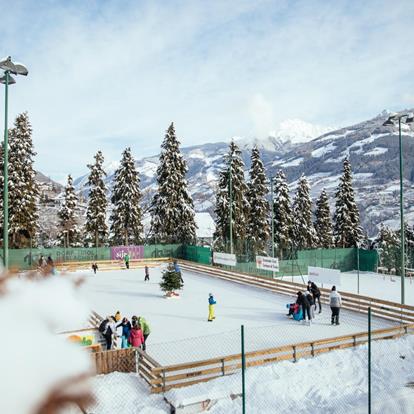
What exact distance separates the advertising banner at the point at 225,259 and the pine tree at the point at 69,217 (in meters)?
20.4

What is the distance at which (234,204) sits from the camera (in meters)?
43.1

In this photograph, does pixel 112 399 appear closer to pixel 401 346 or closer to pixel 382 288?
pixel 401 346

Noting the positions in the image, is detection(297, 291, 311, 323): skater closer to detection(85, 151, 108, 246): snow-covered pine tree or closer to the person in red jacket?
the person in red jacket

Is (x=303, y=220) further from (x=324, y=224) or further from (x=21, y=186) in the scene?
(x=21, y=186)

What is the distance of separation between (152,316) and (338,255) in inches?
959

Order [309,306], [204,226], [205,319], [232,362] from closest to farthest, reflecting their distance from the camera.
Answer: [232,362] < [309,306] < [205,319] < [204,226]

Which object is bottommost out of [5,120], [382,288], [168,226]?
[382,288]

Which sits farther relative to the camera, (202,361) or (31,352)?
(202,361)

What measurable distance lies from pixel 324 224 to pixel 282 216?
10480mm

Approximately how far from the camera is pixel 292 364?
11555 millimetres

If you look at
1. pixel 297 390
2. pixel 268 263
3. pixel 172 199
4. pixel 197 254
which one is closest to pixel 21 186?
pixel 172 199

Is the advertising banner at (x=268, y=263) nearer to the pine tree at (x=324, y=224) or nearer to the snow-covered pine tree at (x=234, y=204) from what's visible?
the snow-covered pine tree at (x=234, y=204)

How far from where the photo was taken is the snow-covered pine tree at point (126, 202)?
153ft

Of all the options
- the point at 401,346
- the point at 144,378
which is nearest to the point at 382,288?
the point at 401,346
